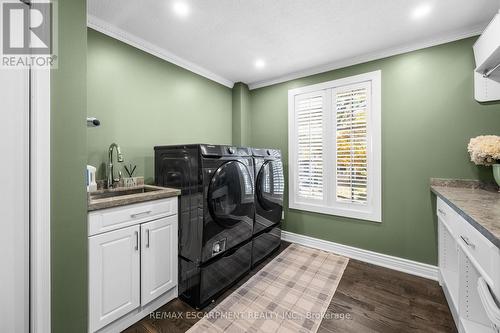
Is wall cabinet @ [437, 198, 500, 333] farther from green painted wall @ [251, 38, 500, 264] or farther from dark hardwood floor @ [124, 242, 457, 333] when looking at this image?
green painted wall @ [251, 38, 500, 264]

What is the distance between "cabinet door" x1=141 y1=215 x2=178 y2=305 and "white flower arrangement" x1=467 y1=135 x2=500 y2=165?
261cm

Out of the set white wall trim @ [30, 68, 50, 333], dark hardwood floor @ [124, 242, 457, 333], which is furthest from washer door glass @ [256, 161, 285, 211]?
white wall trim @ [30, 68, 50, 333]

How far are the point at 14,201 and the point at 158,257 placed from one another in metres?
0.94

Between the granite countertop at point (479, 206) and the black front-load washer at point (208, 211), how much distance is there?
1525 millimetres

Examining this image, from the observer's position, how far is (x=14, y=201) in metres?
1.08

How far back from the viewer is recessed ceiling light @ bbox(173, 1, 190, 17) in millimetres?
1623

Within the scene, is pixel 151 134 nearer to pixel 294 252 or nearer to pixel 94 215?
pixel 94 215

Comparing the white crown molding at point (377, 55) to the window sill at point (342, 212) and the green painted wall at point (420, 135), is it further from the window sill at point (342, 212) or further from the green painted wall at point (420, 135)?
the window sill at point (342, 212)

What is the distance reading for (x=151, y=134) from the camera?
7.47ft

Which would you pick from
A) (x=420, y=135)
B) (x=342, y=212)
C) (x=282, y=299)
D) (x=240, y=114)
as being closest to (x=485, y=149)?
(x=420, y=135)

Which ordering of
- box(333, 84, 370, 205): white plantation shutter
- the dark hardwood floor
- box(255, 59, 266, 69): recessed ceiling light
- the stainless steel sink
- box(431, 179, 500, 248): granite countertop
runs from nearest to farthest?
box(431, 179, 500, 248): granite countertop
the dark hardwood floor
the stainless steel sink
box(333, 84, 370, 205): white plantation shutter
box(255, 59, 266, 69): recessed ceiling light

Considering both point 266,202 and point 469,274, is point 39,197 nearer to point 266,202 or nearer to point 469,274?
point 266,202

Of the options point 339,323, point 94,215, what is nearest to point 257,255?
point 339,323

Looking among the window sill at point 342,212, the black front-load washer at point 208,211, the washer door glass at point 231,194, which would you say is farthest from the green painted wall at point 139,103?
the window sill at point 342,212
